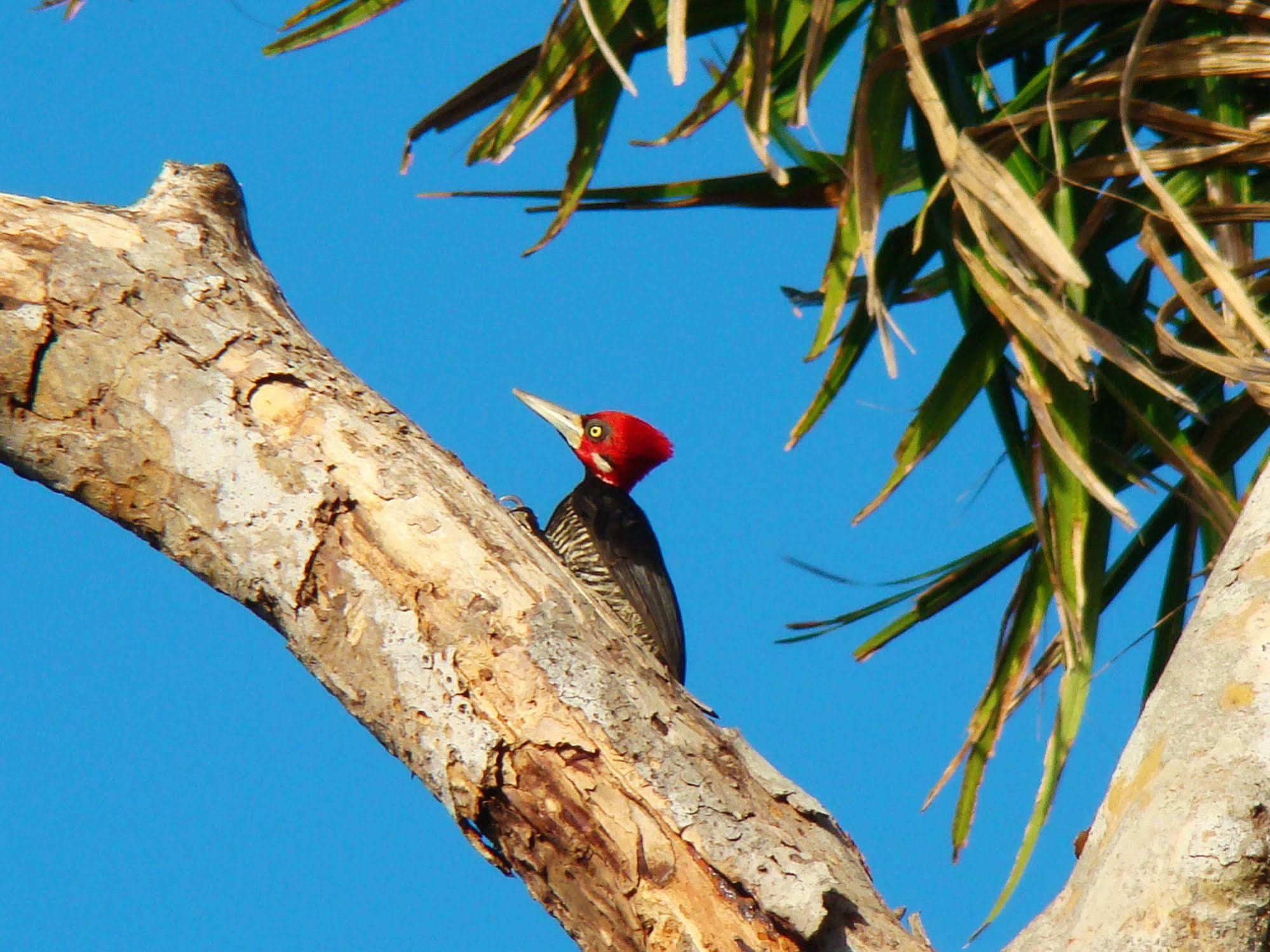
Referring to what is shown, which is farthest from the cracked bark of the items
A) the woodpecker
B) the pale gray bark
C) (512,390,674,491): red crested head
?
(512,390,674,491): red crested head

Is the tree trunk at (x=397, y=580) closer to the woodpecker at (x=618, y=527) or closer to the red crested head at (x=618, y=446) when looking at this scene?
the woodpecker at (x=618, y=527)

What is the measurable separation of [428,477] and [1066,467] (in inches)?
52.0

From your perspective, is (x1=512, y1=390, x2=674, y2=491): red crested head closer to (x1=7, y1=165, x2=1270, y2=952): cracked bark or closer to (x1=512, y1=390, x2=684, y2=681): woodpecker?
(x1=512, y1=390, x2=684, y2=681): woodpecker

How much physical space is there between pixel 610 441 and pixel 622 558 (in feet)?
3.03

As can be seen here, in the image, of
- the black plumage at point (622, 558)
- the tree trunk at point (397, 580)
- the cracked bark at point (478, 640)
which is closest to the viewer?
the cracked bark at point (478, 640)

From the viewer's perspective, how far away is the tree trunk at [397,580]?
2.42 metres

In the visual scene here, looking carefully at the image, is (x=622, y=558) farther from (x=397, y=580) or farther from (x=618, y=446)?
(x=397, y=580)

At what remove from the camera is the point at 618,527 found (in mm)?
5449

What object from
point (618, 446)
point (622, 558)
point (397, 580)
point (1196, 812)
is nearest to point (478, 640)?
point (397, 580)

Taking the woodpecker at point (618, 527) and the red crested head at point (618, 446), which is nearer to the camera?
the woodpecker at point (618, 527)

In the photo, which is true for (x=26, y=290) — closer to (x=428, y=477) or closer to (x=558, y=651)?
(x=428, y=477)

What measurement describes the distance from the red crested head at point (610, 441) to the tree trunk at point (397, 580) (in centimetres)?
272

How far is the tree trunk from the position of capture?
2420 millimetres

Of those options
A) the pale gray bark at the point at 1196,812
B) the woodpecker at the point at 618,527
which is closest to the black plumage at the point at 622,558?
the woodpecker at the point at 618,527
